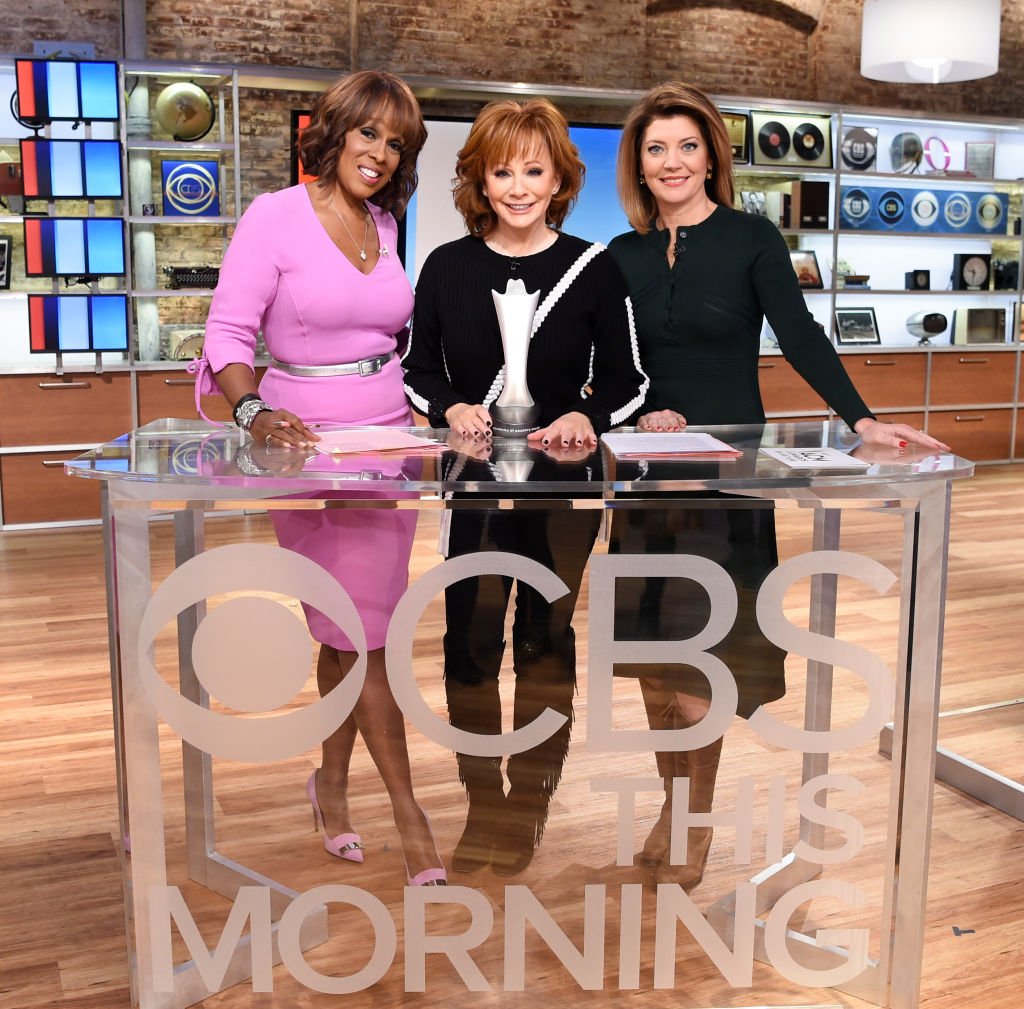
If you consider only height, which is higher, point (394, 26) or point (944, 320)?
point (394, 26)

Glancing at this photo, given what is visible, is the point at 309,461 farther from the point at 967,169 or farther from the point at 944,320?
the point at 967,169

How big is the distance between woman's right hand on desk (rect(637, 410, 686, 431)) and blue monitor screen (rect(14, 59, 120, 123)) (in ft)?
13.3

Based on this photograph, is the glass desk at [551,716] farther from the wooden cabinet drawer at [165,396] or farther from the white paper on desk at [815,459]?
the wooden cabinet drawer at [165,396]

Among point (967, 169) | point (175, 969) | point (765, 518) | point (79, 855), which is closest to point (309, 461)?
point (765, 518)

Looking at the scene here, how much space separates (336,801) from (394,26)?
5.56 meters

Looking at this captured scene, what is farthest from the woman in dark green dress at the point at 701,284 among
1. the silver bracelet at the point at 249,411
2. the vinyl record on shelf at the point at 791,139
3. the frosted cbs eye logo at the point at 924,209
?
the frosted cbs eye logo at the point at 924,209

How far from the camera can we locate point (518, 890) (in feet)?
5.72

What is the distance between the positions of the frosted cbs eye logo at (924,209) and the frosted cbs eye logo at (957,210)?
11cm

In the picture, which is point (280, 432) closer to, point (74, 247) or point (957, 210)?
point (74, 247)

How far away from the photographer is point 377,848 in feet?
5.74

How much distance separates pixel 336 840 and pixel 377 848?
7 cm

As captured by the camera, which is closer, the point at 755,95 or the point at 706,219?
the point at 706,219

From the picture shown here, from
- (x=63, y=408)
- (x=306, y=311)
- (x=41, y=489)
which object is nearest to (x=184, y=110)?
(x=63, y=408)

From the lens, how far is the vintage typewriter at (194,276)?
568cm
